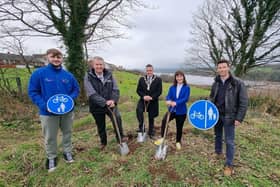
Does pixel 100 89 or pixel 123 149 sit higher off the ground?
pixel 100 89

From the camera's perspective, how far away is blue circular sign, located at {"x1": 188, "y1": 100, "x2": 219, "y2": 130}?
3.02 meters

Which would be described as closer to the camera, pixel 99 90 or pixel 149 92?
pixel 99 90

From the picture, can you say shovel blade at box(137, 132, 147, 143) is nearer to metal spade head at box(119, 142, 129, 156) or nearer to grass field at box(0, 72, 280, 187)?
grass field at box(0, 72, 280, 187)

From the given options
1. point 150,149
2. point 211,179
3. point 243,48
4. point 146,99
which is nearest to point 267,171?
point 211,179

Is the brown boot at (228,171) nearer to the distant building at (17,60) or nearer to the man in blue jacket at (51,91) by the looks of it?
the man in blue jacket at (51,91)

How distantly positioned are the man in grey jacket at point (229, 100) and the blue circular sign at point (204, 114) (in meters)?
0.11

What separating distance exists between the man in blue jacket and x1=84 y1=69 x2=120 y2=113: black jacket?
0.25 m

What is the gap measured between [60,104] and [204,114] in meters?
2.37

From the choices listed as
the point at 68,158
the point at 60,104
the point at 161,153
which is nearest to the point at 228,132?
the point at 161,153

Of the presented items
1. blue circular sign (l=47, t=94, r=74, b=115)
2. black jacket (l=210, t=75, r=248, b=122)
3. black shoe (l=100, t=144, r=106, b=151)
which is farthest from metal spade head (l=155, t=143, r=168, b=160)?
blue circular sign (l=47, t=94, r=74, b=115)

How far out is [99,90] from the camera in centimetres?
333

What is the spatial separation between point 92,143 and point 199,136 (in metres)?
2.60

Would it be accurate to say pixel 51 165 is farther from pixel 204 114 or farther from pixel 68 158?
pixel 204 114

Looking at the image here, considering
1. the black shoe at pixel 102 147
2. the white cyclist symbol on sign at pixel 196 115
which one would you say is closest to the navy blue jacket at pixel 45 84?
the black shoe at pixel 102 147
